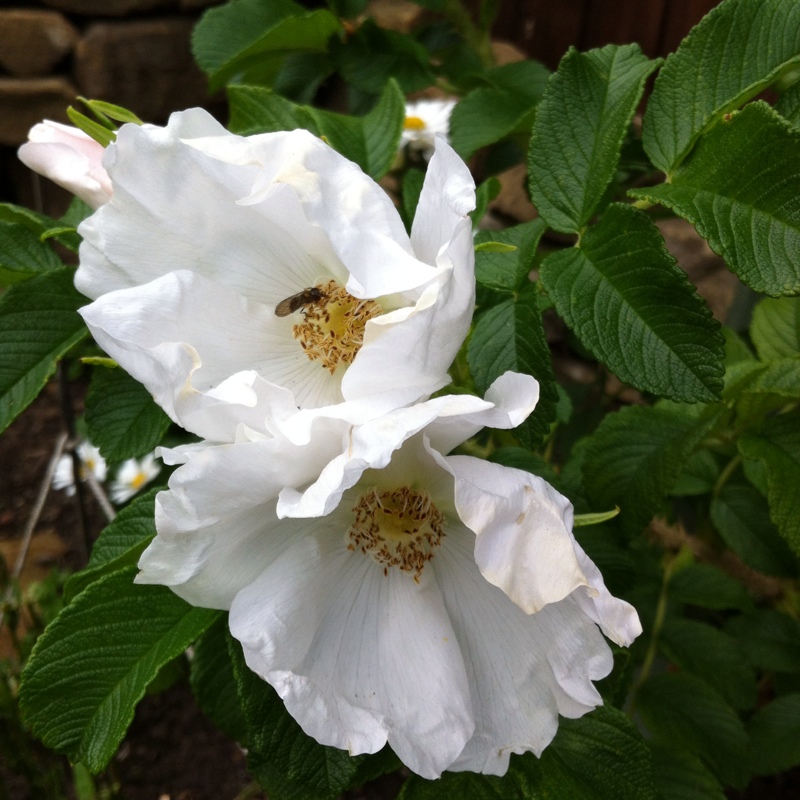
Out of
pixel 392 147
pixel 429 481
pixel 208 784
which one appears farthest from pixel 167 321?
pixel 208 784

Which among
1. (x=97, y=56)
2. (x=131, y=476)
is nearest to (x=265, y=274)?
(x=131, y=476)

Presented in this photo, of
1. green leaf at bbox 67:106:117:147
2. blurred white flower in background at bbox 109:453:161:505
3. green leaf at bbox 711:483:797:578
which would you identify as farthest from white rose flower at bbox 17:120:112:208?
blurred white flower in background at bbox 109:453:161:505

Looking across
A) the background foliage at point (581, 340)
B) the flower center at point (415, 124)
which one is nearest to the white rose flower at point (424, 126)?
the flower center at point (415, 124)

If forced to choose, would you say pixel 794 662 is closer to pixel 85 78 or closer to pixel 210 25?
pixel 210 25

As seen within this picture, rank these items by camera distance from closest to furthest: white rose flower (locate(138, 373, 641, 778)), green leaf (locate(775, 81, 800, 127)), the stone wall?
white rose flower (locate(138, 373, 641, 778))
green leaf (locate(775, 81, 800, 127))
the stone wall

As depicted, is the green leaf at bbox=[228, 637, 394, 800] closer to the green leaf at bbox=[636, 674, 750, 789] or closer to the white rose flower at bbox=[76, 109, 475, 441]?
the white rose flower at bbox=[76, 109, 475, 441]

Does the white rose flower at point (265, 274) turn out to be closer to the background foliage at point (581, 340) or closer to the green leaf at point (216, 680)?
the background foliage at point (581, 340)

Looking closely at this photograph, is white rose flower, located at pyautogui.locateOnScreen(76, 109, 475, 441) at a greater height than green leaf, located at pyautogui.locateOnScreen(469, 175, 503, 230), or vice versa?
white rose flower, located at pyautogui.locateOnScreen(76, 109, 475, 441)
